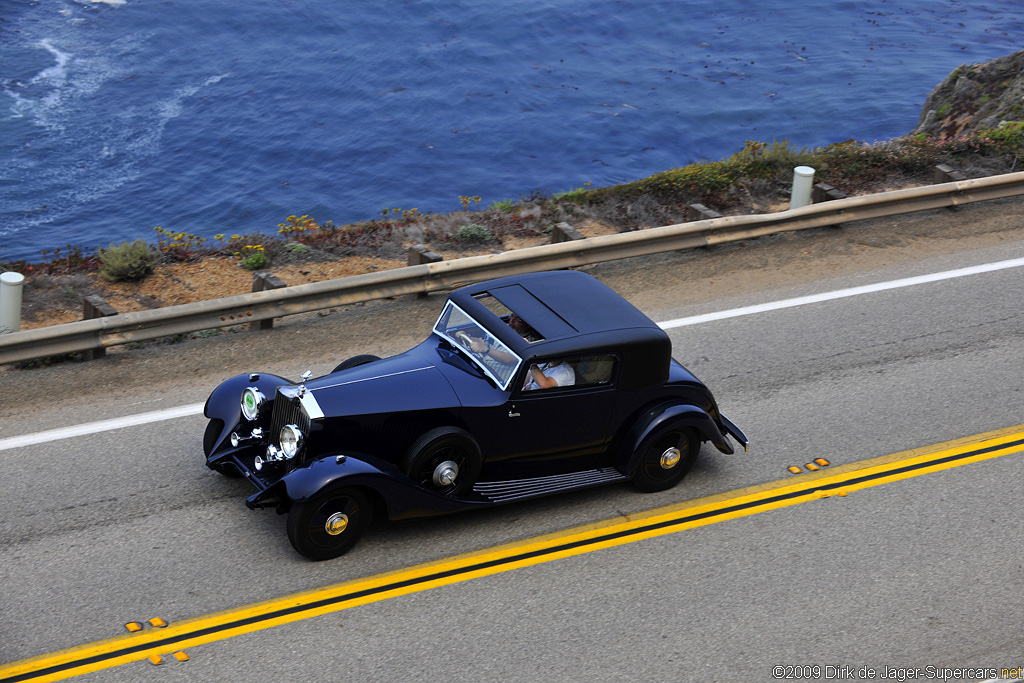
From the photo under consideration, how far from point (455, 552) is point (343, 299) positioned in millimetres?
3989

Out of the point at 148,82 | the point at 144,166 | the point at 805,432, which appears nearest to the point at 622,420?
the point at 805,432

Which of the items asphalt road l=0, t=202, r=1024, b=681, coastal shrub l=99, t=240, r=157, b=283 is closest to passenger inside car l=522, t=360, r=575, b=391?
asphalt road l=0, t=202, r=1024, b=681

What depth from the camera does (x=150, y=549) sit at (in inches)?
276

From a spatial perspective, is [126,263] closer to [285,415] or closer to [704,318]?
[285,415]

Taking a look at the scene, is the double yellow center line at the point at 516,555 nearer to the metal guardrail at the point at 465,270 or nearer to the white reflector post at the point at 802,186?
the metal guardrail at the point at 465,270

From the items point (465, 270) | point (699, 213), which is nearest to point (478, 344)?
point (465, 270)

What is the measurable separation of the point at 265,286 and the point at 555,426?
4299 mm

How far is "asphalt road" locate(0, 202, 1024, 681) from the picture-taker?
250 inches

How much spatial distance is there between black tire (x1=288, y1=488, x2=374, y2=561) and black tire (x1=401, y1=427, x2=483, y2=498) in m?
0.44

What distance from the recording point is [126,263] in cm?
1122

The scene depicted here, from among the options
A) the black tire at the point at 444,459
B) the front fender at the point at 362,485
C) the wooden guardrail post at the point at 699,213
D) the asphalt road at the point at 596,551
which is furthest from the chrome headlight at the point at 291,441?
the wooden guardrail post at the point at 699,213

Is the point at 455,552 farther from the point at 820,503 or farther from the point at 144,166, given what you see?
the point at 144,166

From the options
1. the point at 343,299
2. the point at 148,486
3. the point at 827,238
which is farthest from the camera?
the point at 827,238

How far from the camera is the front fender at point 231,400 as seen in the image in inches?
303
